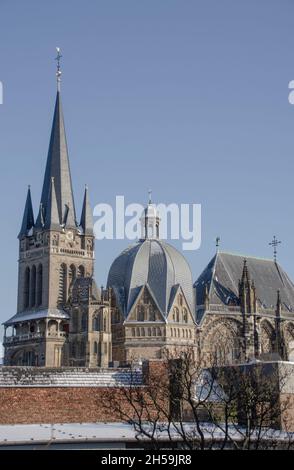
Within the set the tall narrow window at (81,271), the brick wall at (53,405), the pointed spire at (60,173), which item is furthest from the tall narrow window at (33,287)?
the brick wall at (53,405)

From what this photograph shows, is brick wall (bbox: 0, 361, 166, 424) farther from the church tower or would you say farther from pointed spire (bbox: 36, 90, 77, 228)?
pointed spire (bbox: 36, 90, 77, 228)

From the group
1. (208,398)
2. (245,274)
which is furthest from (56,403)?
(245,274)

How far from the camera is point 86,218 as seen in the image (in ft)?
340

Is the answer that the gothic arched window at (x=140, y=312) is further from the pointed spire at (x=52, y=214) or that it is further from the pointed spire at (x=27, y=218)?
the pointed spire at (x=27, y=218)

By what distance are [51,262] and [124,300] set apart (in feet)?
36.4

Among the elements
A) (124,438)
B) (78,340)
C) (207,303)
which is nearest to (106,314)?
(78,340)

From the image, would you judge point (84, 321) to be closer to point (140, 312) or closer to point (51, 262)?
point (140, 312)

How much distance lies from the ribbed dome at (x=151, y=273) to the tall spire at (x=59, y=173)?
32.1 ft

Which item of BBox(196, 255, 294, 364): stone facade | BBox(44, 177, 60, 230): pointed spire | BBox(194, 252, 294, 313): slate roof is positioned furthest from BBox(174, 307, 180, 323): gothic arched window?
BBox(44, 177, 60, 230): pointed spire

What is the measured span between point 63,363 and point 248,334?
21949 millimetres

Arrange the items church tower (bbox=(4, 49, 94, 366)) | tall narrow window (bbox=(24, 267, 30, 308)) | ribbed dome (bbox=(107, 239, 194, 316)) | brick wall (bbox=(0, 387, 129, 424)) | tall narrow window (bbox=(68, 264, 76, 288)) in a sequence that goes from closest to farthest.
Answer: brick wall (bbox=(0, 387, 129, 424))
ribbed dome (bbox=(107, 239, 194, 316))
church tower (bbox=(4, 49, 94, 366))
tall narrow window (bbox=(68, 264, 76, 288))
tall narrow window (bbox=(24, 267, 30, 308))

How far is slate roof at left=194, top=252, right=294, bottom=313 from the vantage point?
99.5 metres

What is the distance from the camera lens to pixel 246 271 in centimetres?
9781

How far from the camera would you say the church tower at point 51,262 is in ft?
309
